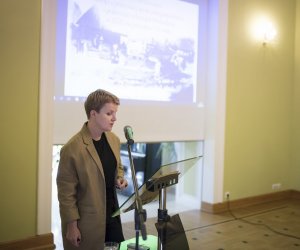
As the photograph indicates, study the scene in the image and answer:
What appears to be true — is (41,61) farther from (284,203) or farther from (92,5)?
(284,203)

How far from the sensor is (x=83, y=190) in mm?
1950

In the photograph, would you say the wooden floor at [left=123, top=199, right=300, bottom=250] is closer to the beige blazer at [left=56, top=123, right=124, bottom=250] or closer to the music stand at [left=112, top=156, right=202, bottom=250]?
the music stand at [left=112, top=156, right=202, bottom=250]

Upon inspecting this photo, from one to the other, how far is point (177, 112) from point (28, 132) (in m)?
1.89

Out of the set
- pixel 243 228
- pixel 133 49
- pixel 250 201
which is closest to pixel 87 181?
pixel 133 49

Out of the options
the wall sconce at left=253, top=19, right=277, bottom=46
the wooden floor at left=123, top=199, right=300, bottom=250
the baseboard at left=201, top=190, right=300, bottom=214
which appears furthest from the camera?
the wall sconce at left=253, top=19, right=277, bottom=46

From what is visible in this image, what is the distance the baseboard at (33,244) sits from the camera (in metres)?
3.17

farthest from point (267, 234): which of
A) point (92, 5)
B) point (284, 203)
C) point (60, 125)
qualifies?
point (92, 5)

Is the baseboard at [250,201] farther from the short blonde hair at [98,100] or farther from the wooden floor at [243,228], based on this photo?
the short blonde hair at [98,100]

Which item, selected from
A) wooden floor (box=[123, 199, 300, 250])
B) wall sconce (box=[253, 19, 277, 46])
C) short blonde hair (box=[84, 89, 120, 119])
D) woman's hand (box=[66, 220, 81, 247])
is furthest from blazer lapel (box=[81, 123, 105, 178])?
wall sconce (box=[253, 19, 277, 46])

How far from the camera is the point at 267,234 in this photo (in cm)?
397

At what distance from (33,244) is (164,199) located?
181 centimetres

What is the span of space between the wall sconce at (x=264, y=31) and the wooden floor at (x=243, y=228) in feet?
7.44

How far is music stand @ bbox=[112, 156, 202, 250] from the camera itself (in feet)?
5.73

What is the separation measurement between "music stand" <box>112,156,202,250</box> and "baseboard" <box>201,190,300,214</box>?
2564mm
